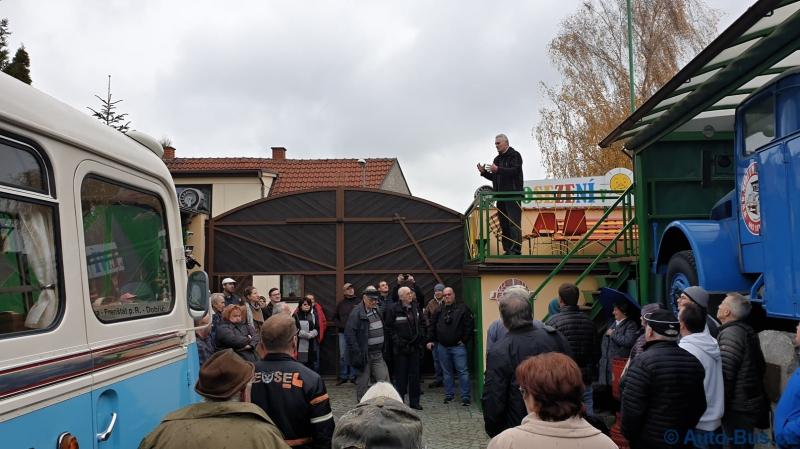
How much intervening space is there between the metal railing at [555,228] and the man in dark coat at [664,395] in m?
6.22

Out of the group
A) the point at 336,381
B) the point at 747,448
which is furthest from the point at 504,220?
the point at 747,448

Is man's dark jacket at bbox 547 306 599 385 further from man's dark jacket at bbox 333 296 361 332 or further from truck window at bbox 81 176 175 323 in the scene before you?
man's dark jacket at bbox 333 296 361 332

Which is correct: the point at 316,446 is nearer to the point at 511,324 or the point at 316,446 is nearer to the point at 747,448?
the point at 511,324

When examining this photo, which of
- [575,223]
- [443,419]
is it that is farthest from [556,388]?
[575,223]

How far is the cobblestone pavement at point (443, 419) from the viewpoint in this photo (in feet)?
27.5

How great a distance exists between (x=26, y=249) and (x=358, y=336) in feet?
23.5

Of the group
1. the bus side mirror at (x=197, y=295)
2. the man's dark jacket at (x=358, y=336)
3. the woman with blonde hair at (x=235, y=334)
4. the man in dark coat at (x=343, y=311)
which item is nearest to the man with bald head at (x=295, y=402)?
the bus side mirror at (x=197, y=295)

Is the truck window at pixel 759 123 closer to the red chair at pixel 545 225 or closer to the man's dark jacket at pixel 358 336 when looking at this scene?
the man's dark jacket at pixel 358 336

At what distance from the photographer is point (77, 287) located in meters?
3.01

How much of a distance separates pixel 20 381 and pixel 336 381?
1130 cm

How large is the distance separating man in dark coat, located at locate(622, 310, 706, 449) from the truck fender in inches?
115

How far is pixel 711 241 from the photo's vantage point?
7043mm

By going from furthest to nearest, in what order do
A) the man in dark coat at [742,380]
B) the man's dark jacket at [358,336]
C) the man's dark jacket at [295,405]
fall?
1. the man's dark jacket at [358,336]
2. the man in dark coat at [742,380]
3. the man's dark jacket at [295,405]

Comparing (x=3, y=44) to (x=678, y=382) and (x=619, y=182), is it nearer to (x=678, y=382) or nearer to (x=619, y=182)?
(x=678, y=382)
